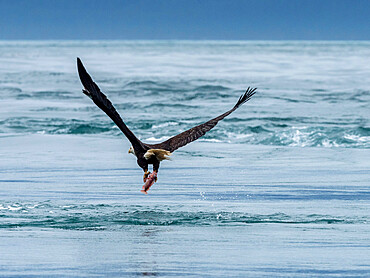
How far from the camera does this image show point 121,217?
9.45 m

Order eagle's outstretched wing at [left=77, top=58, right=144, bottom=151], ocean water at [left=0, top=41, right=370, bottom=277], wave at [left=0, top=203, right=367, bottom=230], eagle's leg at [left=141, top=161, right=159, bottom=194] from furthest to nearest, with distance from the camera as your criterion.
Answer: eagle's leg at [left=141, top=161, right=159, bottom=194] < wave at [left=0, top=203, right=367, bottom=230] < eagle's outstretched wing at [left=77, top=58, right=144, bottom=151] < ocean water at [left=0, top=41, right=370, bottom=277]

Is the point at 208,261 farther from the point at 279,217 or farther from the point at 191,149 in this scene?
the point at 191,149

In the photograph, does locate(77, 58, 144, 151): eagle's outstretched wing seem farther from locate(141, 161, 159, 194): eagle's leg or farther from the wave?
the wave

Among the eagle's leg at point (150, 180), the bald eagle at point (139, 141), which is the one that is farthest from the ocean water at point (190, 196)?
the bald eagle at point (139, 141)

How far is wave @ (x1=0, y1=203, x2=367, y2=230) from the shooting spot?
9.08 metres

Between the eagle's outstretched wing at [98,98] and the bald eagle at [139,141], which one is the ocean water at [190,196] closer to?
the bald eagle at [139,141]

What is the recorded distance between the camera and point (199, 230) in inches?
347

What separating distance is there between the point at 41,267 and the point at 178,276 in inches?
45.4

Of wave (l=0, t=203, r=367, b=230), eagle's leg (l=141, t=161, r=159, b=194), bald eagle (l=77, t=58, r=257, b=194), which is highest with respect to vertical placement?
bald eagle (l=77, t=58, r=257, b=194)

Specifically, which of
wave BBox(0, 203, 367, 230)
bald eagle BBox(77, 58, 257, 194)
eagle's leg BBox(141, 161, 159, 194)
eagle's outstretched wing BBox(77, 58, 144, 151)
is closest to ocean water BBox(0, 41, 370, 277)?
wave BBox(0, 203, 367, 230)

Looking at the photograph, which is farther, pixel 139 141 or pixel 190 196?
pixel 190 196

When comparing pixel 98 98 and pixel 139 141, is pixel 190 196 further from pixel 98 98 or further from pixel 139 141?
pixel 98 98

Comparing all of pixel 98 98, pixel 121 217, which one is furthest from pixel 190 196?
pixel 98 98

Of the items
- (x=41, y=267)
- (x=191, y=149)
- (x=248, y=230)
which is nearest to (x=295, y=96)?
(x=191, y=149)
